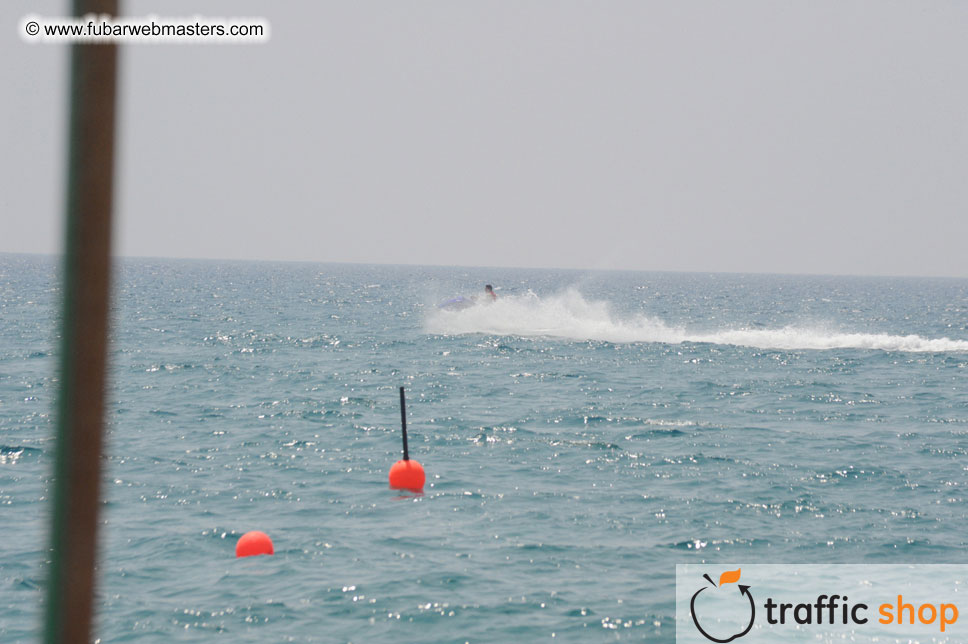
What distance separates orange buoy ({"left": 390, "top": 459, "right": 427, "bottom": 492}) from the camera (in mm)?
18391

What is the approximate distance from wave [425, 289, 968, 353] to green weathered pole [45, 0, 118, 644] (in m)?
52.5

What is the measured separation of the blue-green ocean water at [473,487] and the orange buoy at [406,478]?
29 cm

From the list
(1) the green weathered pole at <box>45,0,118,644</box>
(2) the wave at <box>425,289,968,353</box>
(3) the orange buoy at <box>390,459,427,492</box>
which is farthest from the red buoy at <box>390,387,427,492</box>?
(2) the wave at <box>425,289,968,353</box>

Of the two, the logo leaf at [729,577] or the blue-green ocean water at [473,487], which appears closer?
the blue-green ocean water at [473,487]

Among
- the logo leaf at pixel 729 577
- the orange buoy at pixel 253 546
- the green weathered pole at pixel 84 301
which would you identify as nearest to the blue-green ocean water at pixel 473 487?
the green weathered pole at pixel 84 301

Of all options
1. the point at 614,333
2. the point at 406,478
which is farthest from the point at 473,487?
the point at 614,333

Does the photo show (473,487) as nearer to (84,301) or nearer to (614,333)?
(84,301)

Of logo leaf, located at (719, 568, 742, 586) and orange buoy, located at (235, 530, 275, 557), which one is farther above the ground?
orange buoy, located at (235, 530, 275, 557)

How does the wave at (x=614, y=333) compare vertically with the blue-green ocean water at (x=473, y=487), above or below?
above

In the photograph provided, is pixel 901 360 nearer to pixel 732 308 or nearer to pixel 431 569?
pixel 431 569

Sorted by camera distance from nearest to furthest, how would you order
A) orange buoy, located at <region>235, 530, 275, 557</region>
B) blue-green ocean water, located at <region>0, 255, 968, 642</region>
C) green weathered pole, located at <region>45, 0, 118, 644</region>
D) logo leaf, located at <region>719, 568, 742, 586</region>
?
green weathered pole, located at <region>45, 0, 118, 644</region>, blue-green ocean water, located at <region>0, 255, 968, 642</region>, logo leaf, located at <region>719, 568, 742, 586</region>, orange buoy, located at <region>235, 530, 275, 557</region>

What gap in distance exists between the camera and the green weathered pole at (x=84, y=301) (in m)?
2.60

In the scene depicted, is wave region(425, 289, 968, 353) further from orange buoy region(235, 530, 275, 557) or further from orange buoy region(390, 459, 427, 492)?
orange buoy region(235, 530, 275, 557)

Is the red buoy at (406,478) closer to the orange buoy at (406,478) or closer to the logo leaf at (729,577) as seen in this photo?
the orange buoy at (406,478)
